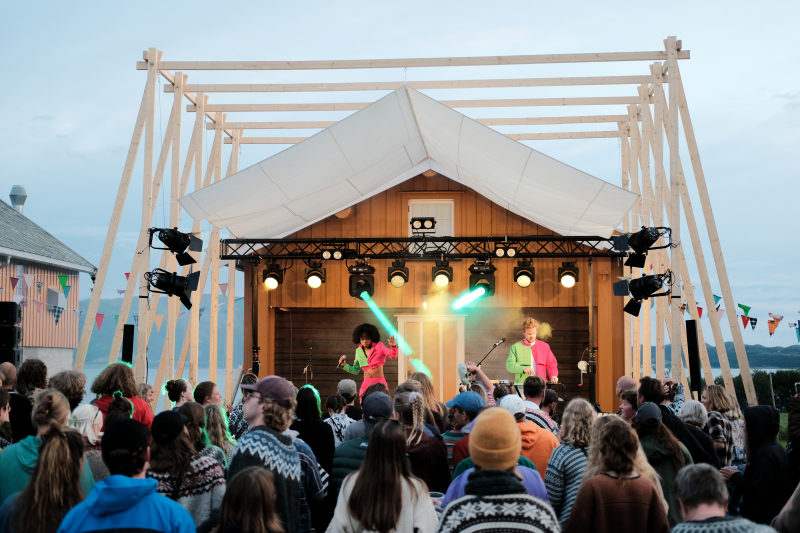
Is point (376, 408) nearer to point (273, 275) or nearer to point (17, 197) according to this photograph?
point (273, 275)

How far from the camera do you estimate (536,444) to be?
14.2 feet

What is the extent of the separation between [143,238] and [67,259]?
1367cm

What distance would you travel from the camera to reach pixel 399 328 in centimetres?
1424

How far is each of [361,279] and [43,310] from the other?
12275mm

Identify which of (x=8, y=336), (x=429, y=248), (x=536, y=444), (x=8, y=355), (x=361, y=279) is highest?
(x=429, y=248)

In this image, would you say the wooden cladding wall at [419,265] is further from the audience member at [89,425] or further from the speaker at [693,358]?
the audience member at [89,425]

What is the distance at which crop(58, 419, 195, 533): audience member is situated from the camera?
246 centimetres

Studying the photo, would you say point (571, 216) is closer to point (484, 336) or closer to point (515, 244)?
point (515, 244)

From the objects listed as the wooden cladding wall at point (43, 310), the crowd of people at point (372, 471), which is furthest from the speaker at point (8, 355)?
the wooden cladding wall at point (43, 310)

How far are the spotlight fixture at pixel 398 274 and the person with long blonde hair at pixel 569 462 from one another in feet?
29.9

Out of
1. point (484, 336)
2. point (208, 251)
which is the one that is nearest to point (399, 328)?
point (484, 336)

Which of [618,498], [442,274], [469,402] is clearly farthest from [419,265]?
[618,498]

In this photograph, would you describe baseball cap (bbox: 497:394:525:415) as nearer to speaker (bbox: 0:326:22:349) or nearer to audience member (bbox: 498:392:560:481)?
audience member (bbox: 498:392:560:481)

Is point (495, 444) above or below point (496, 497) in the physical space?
above
